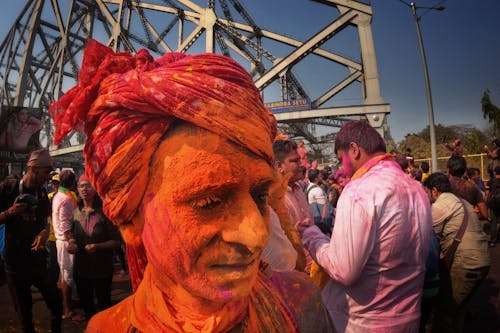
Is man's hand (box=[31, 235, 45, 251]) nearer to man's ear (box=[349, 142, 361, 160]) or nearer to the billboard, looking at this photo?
man's ear (box=[349, 142, 361, 160])

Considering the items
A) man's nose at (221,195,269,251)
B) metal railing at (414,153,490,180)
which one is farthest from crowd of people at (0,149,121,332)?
metal railing at (414,153,490,180)

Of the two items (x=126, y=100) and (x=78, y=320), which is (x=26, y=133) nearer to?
(x=78, y=320)

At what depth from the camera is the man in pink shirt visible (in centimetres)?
160

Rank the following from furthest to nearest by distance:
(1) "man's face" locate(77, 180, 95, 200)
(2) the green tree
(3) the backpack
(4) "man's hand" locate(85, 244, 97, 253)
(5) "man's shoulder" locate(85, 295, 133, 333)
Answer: (2) the green tree → (3) the backpack → (1) "man's face" locate(77, 180, 95, 200) → (4) "man's hand" locate(85, 244, 97, 253) → (5) "man's shoulder" locate(85, 295, 133, 333)

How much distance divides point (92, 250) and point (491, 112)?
79.2ft

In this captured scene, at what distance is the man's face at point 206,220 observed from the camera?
706mm

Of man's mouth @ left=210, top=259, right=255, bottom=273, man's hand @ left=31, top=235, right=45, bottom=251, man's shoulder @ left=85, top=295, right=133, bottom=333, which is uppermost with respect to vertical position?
man's mouth @ left=210, top=259, right=255, bottom=273

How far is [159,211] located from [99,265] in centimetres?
343

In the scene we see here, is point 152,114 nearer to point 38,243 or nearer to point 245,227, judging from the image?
point 245,227

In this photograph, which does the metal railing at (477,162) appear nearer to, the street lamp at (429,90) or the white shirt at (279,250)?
the street lamp at (429,90)

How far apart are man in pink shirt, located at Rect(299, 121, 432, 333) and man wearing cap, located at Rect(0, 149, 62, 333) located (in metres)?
3.18

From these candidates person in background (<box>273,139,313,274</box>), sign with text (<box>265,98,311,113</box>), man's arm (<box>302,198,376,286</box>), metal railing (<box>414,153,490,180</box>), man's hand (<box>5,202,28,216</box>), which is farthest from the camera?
sign with text (<box>265,98,311,113</box>)

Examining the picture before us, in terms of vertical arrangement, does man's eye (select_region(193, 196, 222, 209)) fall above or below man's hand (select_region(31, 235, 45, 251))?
above

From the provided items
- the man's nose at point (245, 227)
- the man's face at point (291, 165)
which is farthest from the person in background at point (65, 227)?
the man's nose at point (245, 227)
